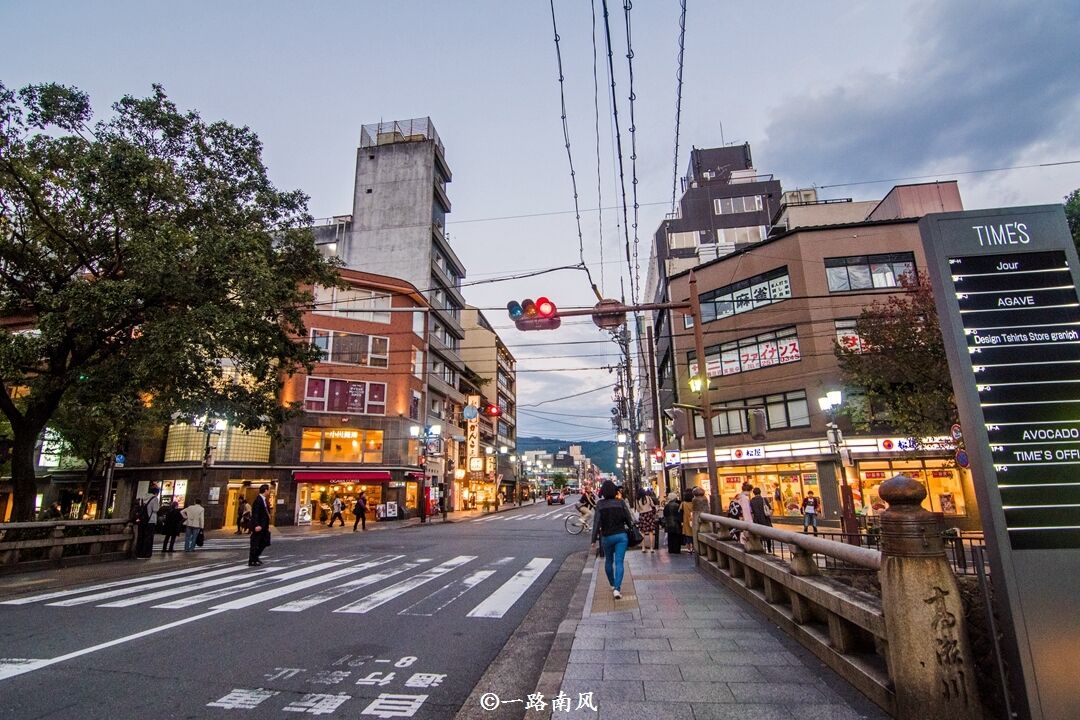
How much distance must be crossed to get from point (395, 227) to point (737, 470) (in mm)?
32139

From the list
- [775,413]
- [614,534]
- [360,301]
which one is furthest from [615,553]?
[360,301]

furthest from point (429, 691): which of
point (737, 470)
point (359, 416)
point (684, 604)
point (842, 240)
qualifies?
point (359, 416)

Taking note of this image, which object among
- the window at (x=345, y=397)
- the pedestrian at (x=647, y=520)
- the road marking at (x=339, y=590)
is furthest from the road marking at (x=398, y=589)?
the window at (x=345, y=397)

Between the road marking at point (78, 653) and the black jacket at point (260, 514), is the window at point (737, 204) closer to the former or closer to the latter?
the black jacket at point (260, 514)

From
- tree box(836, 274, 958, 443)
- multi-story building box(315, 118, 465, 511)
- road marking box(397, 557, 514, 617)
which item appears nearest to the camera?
road marking box(397, 557, 514, 617)

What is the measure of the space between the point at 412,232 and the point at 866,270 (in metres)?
32.2

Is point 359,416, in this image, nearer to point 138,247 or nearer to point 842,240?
point 138,247

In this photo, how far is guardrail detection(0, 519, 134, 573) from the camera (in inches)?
459

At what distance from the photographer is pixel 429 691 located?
454 cm

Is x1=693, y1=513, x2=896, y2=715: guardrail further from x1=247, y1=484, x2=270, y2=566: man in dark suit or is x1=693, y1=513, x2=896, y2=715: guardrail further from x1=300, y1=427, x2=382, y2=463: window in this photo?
x1=300, y1=427, x2=382, y2=463: window

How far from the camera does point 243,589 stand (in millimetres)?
9523

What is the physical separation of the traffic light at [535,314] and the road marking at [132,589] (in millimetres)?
8411

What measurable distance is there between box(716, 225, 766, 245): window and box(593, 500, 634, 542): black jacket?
45.0 metres

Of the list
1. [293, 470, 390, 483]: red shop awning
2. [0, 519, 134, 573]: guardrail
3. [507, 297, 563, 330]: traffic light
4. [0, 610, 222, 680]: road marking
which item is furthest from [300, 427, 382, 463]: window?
[0, 610, 222, 680]: road marking
